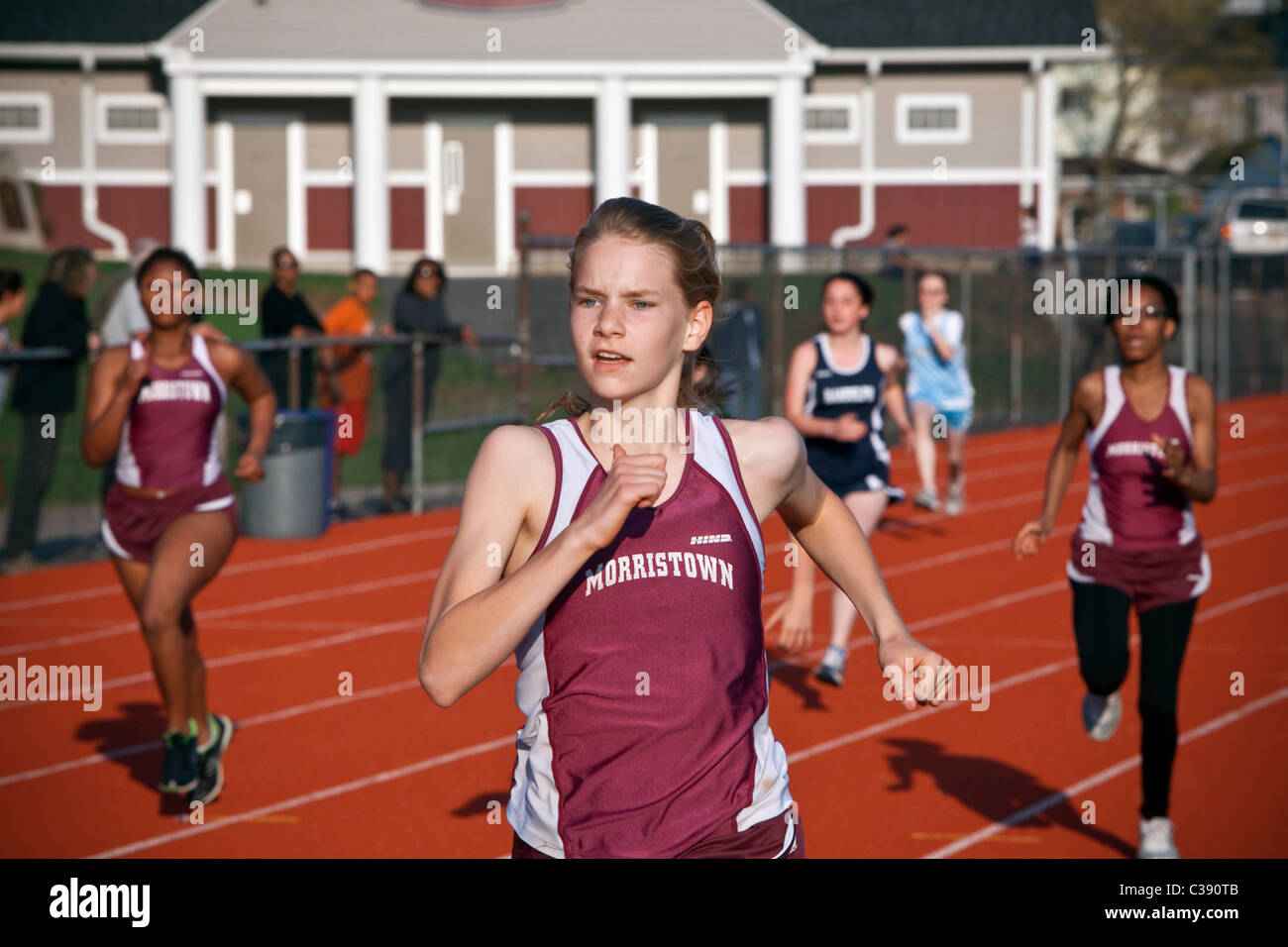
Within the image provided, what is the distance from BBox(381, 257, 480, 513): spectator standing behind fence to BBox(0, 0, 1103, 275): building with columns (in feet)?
48.9

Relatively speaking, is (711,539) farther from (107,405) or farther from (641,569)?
(107,405)

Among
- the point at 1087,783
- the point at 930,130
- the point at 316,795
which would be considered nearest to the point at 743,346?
the point at 1087,783

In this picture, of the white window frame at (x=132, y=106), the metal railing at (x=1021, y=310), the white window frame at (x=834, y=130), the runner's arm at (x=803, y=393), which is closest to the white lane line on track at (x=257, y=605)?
the runner's arm at (x=803, y=393)

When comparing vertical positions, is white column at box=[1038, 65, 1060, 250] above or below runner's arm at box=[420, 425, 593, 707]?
above

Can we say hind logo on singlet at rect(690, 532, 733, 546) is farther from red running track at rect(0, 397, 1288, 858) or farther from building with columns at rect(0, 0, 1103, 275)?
building with columns at rect(0, 0, 1103, 275)

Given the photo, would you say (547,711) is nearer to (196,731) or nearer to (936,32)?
(196,731)

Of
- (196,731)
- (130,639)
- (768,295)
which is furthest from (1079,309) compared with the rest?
(196,731)

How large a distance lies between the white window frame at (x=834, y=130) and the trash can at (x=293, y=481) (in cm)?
2144

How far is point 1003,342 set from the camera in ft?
77.4

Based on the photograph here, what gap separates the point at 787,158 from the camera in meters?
32.1

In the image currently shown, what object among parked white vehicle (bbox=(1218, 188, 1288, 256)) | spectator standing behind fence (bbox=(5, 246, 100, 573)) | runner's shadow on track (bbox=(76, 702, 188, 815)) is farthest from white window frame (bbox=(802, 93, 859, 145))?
runner's shadow on track (bbox=(76, 702, 188, 815))

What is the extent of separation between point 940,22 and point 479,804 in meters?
30.1

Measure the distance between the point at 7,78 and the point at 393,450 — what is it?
21315 millimetres

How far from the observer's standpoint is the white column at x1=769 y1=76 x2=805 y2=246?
105 ft
